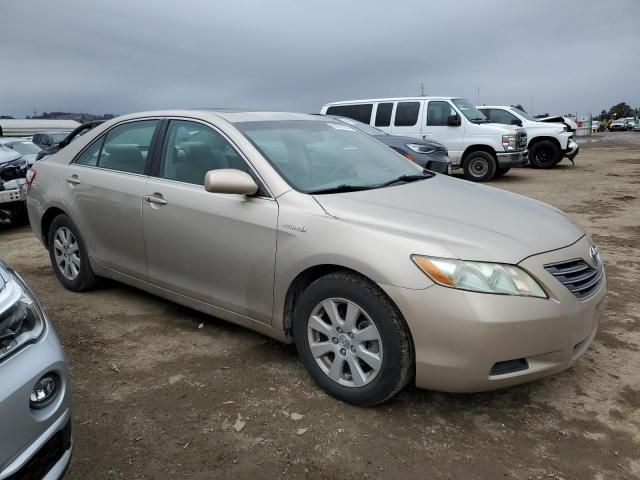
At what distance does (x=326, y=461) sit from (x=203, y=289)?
1.44 m

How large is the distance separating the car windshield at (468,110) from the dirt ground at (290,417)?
925cm

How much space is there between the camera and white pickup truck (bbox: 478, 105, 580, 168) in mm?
15391

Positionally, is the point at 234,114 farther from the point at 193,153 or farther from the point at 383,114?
the point at 383,114

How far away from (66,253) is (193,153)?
1754 mm

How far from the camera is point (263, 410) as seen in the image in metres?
2.85

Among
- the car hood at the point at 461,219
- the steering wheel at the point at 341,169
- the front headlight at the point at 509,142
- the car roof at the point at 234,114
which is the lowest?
the front headlight at the point at 509,142

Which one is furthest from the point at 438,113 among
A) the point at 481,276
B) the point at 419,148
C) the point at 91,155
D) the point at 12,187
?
the point at 481,276

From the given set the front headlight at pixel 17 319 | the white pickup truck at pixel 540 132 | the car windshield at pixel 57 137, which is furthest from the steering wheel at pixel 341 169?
the car windshield at pixel 57 137

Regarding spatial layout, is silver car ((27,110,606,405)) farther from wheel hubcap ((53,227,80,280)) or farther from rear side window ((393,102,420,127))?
rear side window ((393,102,420,127))

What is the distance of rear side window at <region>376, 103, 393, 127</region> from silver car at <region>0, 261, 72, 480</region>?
1146 cm

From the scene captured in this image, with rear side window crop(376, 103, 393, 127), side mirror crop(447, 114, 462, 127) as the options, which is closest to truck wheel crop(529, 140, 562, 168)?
side mirror crop(447, 114, 462, 127)

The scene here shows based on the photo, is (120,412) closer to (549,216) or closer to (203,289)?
(203,289)

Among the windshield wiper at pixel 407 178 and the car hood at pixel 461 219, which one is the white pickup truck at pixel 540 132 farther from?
the car hood at pixel 461 219

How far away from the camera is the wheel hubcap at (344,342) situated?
106 inches
